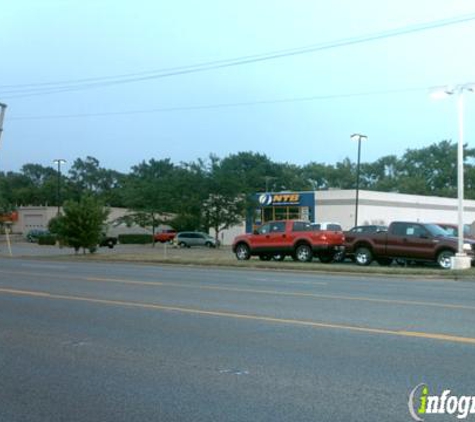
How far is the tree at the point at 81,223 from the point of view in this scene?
34.9 meters

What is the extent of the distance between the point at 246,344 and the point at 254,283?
9.09 meters

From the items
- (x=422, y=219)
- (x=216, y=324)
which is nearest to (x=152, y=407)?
(x=216, y=324)

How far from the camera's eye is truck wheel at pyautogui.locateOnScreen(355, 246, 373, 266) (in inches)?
1048

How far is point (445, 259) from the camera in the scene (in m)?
24.2

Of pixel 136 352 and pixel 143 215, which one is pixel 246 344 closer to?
pixel 136 352

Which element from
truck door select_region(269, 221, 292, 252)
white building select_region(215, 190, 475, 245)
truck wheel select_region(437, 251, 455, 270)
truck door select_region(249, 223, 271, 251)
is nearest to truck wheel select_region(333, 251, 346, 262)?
truck door select_region(269, 221, 292, 252)

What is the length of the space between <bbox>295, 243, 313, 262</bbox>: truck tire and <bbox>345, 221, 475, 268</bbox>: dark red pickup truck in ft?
5.43

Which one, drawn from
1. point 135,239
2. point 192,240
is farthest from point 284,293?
point 135,239

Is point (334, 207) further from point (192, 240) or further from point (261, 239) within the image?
point (261, 239)

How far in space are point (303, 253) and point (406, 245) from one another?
4.80 meters

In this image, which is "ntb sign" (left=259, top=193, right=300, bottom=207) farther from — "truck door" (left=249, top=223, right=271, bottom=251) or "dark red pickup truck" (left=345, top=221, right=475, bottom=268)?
"dark red pickup truck" (left=345, top=221, right=475, bottom=268)

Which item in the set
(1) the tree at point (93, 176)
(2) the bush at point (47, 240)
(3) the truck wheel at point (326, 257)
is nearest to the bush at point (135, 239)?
(2) the bush at point (47, 240)

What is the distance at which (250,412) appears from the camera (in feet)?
18.1

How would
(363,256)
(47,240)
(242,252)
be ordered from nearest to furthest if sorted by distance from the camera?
1. (363,256)
2. (242,252)
3. (47,240)
